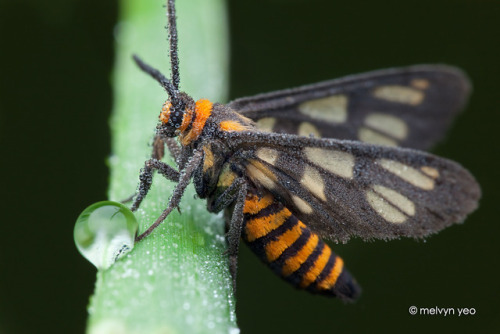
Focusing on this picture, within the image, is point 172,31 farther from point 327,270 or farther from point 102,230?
point 327,270

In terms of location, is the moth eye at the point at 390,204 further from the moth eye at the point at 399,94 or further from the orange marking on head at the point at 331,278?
the moth eye at the point at 399,94

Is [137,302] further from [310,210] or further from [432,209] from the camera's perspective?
[432,209]

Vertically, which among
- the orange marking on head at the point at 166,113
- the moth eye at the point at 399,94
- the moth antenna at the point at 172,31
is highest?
the moth antenna at the point at 172,31

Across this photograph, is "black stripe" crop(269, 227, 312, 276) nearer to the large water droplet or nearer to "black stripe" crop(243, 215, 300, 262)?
"black stripe" crop(243, 215, 300, 262)

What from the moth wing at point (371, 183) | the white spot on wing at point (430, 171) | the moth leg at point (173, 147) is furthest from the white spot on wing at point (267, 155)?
the white spot on wing at point (430, 171)

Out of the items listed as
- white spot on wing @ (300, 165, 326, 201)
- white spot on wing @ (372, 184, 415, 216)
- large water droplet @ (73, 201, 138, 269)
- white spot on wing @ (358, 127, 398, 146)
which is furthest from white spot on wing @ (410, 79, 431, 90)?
large water droplet @ (73, 201, 138, 269)

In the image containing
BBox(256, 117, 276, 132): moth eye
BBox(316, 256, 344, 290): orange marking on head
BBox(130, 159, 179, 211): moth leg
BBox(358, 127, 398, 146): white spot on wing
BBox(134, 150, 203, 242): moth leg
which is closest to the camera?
BBox(134, 150, 203, 242): moth leg

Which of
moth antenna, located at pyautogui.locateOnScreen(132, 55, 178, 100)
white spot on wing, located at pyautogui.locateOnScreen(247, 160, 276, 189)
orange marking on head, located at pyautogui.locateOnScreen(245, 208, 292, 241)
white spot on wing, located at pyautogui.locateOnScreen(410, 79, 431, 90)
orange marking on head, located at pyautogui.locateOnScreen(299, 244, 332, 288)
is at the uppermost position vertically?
moth antenna, located at pyautogui.locateOnScreen(132, 55, 178, 100)

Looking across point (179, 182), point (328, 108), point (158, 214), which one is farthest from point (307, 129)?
point (158, 214)
